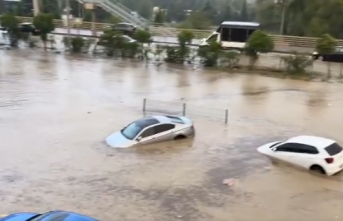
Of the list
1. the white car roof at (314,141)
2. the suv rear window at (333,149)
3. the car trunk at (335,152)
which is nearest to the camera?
the car trunk at (335,152)

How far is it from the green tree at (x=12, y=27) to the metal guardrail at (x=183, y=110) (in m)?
21.7

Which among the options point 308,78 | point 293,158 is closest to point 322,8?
point 308,78

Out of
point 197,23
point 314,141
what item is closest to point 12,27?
point 197,23

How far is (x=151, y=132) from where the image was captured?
53.0ft

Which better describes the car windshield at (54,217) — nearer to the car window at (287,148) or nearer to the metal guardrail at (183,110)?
the car window at (287,148)

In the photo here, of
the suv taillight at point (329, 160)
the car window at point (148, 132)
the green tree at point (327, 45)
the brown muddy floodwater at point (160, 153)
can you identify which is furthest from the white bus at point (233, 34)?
the suv taillight at point (329, 160)

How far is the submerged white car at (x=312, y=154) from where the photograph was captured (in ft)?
45.0

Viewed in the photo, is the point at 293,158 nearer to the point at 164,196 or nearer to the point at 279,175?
the point at 279,175

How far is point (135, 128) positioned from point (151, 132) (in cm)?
63

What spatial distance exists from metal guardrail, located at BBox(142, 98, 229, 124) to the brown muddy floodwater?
281mm

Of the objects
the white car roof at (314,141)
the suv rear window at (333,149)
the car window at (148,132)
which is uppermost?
the white car roof at (314,141)

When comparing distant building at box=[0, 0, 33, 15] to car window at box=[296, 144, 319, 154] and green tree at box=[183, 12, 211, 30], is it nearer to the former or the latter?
green tree at box=[183, 12, 211, 30]

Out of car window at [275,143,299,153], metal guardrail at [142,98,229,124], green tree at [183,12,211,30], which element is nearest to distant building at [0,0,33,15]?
green tree at [183,12,211,30]

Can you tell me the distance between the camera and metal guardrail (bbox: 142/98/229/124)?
65.3 ft
